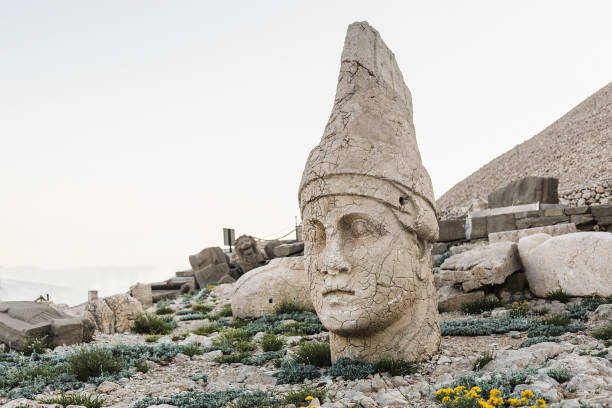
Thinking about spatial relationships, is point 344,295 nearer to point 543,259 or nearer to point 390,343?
point 390,343

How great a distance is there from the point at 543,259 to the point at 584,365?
200 inches

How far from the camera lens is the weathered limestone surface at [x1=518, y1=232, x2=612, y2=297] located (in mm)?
7738

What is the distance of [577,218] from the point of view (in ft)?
41.3

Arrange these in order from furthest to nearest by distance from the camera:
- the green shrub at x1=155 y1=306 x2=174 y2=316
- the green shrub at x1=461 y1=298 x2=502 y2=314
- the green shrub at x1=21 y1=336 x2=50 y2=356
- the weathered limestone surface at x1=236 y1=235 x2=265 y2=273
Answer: the weathered limestone surface at x1=236 y1=235 x2=265 y2=273 < the green shrub at x1=155 y1=306 x2=174 y2=316 < the green shrub at x1=461 y1=298 x2=502 y2=314 < the green shrub at x1=21 y1=336 x2=50 y2=356

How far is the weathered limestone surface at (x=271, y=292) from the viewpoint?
A: 10094 mm

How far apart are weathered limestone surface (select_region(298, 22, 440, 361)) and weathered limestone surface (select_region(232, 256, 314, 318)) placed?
4752 millimetres

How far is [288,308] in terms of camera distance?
9.86 m

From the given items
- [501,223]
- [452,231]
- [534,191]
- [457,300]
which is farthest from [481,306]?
[534,191]

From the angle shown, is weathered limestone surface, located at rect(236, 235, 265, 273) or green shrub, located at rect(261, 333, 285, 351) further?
weathered limestone surface, located at rect(236, 235, 265, 273)

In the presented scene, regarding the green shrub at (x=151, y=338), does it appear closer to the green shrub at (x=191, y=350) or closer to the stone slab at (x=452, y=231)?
the green shrub at (x=191, y=350)

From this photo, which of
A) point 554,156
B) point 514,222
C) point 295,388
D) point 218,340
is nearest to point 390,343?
point 295,388

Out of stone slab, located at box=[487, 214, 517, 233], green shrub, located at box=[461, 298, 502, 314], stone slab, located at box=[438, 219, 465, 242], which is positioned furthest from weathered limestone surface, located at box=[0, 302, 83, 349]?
stone slab, located at box=[487, 214, 517, 233]

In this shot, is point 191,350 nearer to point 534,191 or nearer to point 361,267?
point 361,267

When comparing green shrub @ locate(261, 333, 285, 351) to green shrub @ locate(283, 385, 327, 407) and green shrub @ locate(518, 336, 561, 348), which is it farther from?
green shrub @ locate(518, 336, 561, 348)
